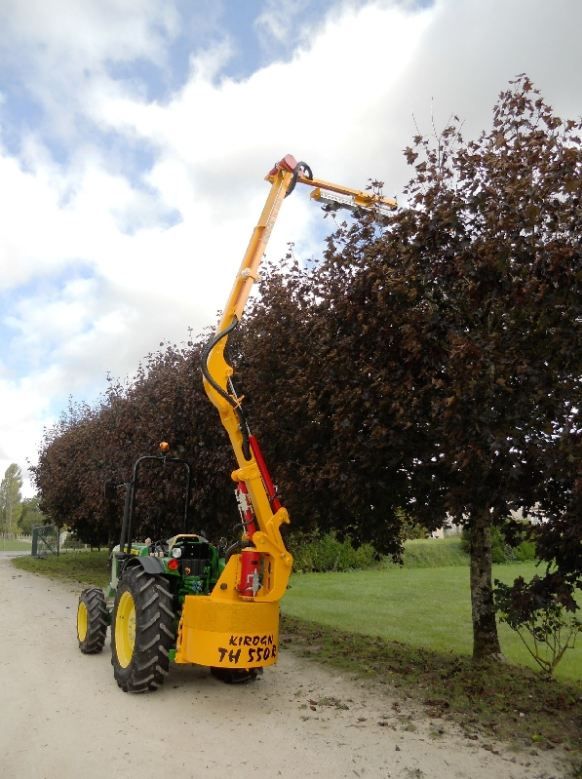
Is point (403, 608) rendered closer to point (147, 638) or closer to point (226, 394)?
point (147, 638)

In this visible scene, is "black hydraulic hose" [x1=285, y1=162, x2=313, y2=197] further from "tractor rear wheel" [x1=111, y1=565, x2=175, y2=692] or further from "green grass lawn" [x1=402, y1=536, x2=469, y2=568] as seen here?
"green grass lawn" [x1=402, y1=536, x2=469, y2=568]

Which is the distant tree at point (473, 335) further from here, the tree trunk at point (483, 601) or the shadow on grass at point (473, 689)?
the shadow on grass at point (473, 689)

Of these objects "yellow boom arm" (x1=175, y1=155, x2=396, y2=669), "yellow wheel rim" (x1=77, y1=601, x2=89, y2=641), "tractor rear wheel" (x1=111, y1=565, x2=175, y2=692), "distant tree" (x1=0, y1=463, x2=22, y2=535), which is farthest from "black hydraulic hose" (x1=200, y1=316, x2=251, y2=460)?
"distant tree" (x1=0, y1=463, x2=22, y2=535)

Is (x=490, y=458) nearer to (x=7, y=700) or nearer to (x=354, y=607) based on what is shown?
(x=7, y=700)

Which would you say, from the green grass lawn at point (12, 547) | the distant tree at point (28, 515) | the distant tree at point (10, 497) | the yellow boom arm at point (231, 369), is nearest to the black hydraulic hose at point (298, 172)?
the yellow boom arm at point (231, 369)

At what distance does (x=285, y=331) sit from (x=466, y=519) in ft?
9.96

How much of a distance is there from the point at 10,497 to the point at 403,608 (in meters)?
56.3

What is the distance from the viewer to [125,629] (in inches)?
276

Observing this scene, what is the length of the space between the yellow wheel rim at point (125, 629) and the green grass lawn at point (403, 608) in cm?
467

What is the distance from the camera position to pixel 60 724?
548 centimetres

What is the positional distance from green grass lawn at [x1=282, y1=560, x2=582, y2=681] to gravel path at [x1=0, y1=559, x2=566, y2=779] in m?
3.33

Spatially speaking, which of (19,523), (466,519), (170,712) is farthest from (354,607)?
(19,523)

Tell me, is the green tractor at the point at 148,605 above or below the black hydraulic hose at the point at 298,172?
below

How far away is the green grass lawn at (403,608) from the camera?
10172 millimetres
